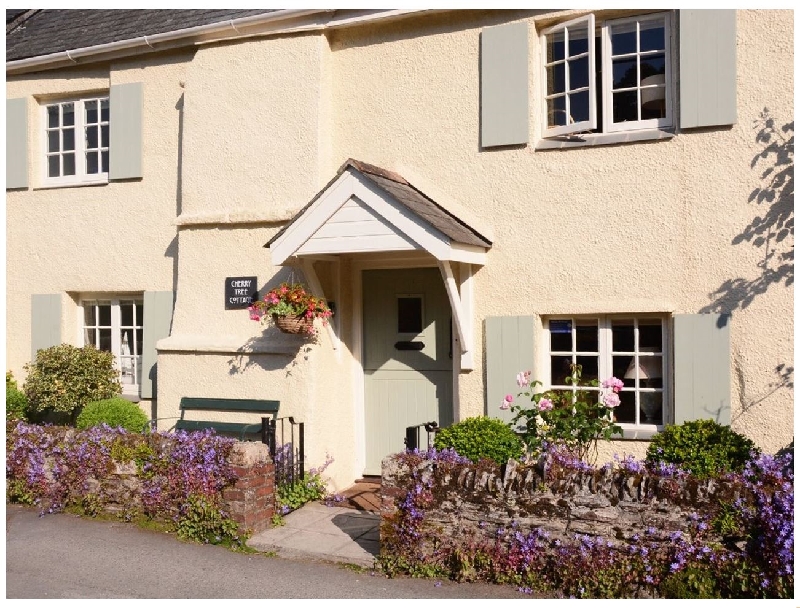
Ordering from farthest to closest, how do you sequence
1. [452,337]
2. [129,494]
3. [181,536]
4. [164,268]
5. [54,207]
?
1. [54,207]
2. [164,268]
3. [452,337]
4. [129,494]
5. [181,536]

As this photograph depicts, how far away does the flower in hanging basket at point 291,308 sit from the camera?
8.30m

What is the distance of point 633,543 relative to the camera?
232 inches

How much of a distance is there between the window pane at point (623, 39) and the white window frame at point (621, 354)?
8.33ft

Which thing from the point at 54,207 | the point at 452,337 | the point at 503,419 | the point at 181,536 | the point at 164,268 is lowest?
the point at 181,536

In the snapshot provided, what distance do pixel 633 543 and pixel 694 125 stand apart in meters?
3.80

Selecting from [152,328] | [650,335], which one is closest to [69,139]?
[152,328]

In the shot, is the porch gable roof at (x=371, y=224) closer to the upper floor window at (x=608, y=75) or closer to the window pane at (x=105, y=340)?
the upper floor window at (x=608, y=75)

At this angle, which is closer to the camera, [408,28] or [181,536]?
[181,536]

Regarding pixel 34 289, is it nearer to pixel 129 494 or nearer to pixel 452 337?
pixel 129 494

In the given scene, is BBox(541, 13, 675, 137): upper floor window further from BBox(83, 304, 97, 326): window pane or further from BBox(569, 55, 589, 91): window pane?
BBox(83, 304, 97, 326): window pane

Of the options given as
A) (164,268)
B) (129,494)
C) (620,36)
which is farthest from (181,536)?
(620,36)

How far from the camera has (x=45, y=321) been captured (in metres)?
10.8

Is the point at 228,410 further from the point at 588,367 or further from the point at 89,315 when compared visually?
the point at 588,367

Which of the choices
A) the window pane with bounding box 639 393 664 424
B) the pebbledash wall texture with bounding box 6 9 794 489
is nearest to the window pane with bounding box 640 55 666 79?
the pebbledash wall texture with bounding box 6 9 794 489
